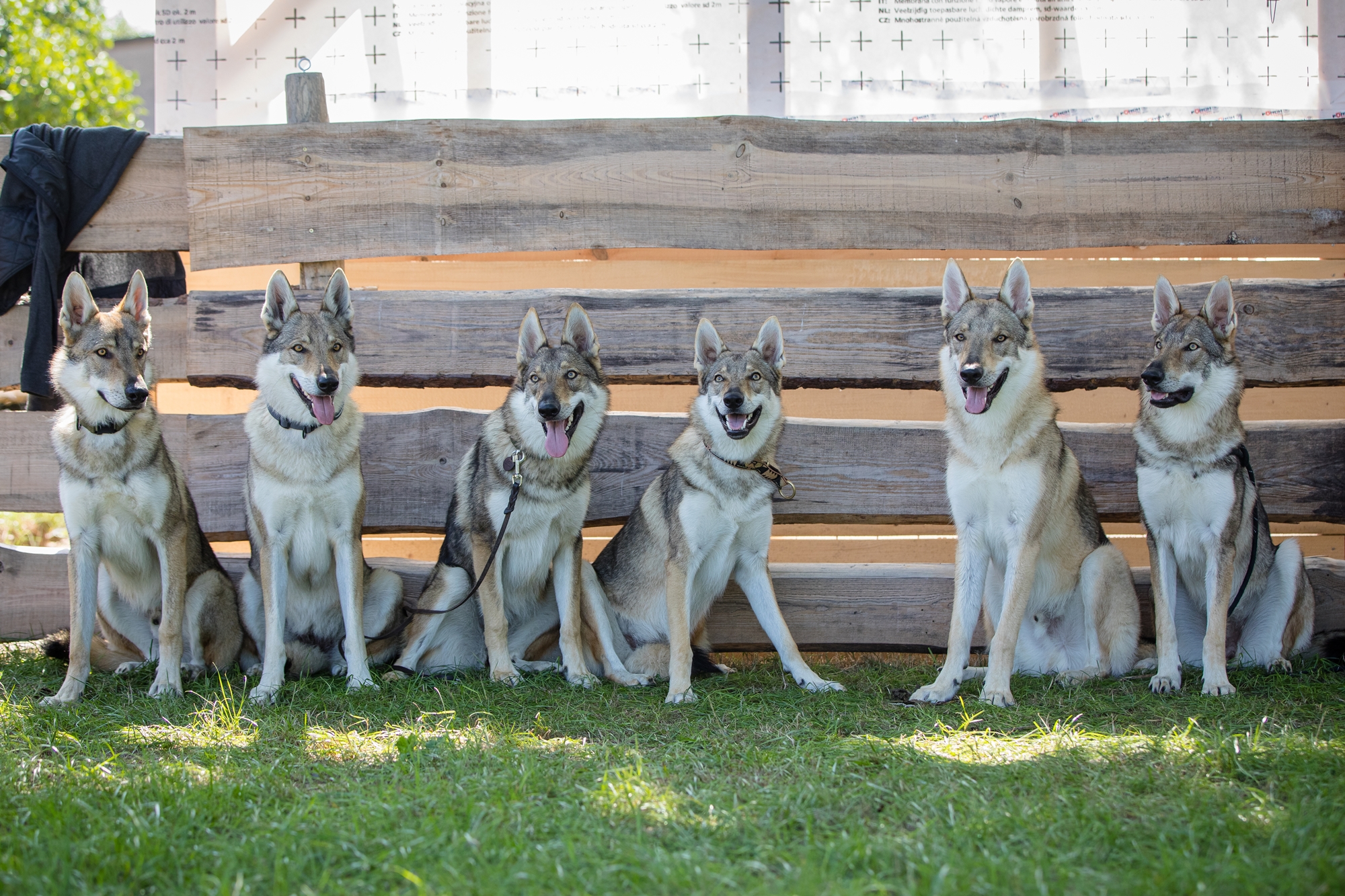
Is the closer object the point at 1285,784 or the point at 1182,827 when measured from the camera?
the point at 1182,827

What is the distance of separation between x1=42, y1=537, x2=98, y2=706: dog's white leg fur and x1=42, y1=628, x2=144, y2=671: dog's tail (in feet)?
1.14

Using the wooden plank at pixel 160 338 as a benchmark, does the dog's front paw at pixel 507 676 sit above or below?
below

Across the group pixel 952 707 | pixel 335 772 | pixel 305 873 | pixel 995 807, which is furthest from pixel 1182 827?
pixel 335 772

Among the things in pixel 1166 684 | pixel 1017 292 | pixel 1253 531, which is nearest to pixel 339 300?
pixel 1017 292

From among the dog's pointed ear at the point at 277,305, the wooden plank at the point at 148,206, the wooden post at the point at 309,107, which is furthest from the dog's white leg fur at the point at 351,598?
the wooden plank at the point at 148,206

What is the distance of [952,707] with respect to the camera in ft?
13.8

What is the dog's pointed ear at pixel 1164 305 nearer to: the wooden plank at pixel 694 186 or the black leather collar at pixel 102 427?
the wooden plank at pixel 694 186

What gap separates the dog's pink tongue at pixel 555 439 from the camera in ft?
15.6

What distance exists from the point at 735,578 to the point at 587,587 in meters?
0.81

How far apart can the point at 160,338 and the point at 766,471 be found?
3.84 meters

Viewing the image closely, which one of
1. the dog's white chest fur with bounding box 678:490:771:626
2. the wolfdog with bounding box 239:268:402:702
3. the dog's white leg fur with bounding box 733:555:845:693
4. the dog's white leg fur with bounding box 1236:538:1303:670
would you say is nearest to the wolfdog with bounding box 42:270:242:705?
the wolfdog with bounding box 239:268:402:702

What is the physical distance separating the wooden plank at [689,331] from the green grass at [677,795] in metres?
2.00

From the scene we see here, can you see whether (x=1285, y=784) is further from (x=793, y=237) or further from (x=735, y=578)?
(x=793, y=237)

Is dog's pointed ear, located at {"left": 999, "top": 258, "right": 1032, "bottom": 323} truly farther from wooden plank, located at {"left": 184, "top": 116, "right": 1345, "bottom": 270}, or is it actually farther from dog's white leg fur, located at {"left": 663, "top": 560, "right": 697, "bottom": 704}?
dog's white leg fur, located at {"left": 663, "top": 560, "right": 697, "bottom": 704}
